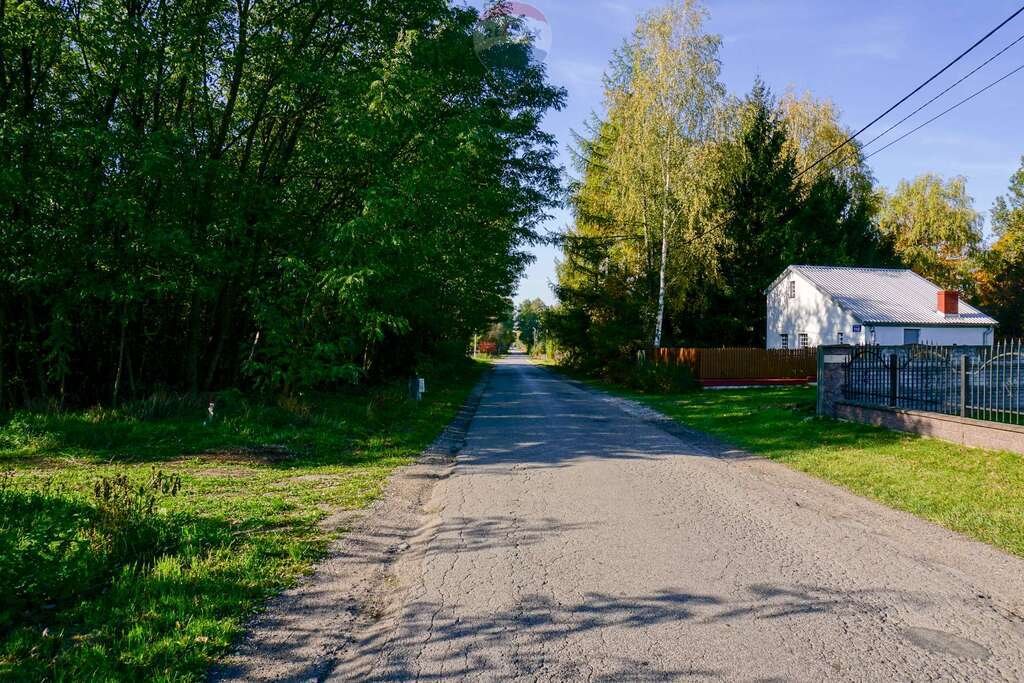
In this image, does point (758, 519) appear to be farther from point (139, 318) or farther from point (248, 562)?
point (139, 318)

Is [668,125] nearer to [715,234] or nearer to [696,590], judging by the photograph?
[715,234]

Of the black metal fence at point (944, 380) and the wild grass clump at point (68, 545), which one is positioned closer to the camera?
the wild grass clump at point (68, 545)

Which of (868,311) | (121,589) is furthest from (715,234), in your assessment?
(121,589)

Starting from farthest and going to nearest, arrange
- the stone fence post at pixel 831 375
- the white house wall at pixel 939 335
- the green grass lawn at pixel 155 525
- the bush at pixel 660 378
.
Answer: the white house wall at pixel 939 335 < the bush at pixel 660 378 < the stone fence post at pixel 831 375 < the green grass lawn at pixel 155 525

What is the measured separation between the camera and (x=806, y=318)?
1331 inches

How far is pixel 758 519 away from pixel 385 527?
3722mm

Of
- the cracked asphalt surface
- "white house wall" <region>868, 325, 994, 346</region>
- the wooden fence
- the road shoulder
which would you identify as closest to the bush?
the wooden fence

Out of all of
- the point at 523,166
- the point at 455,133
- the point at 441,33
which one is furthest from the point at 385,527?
the point at 523,166

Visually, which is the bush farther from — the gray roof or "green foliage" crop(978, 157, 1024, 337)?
"green foliage" crop(978, 157, 1024, 337)

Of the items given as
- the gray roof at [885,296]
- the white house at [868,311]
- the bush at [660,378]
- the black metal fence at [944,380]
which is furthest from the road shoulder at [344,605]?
the gray roof at [885,296]

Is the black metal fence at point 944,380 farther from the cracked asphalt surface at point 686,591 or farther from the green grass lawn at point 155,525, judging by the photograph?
the green grass lawn at point 155,525

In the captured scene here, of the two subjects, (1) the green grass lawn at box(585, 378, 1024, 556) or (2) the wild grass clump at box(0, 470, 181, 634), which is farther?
(1) the green grass lawn at box(585, 378, 1024, 556)

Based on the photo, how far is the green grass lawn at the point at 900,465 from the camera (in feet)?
22.1

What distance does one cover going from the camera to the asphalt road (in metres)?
3.51
